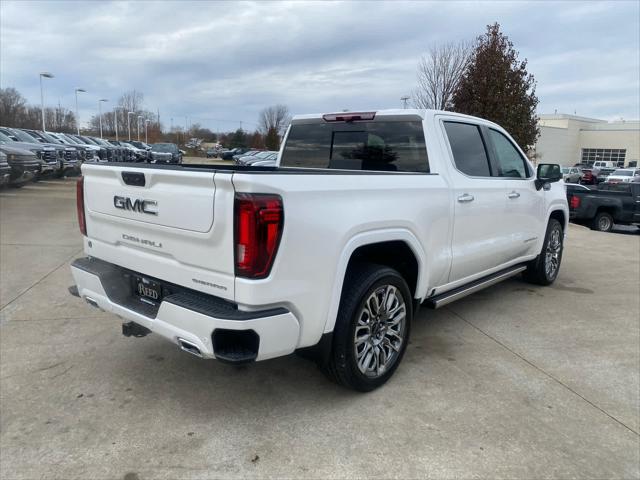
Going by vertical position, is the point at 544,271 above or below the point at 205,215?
below

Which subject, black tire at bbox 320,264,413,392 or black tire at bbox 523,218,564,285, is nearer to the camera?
black tire at bbox 320,264,413,392

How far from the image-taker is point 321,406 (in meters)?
3.27

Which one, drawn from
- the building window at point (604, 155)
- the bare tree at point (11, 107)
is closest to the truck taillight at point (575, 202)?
the bare tree at point (11, 107)

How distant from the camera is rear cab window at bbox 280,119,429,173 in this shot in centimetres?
407

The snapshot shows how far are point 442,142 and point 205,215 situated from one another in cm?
226

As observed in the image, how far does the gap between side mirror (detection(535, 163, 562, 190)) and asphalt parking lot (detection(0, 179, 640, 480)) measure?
1.47 metres

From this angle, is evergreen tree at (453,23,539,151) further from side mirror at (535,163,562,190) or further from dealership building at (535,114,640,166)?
dealership building at (535,114,640,166)

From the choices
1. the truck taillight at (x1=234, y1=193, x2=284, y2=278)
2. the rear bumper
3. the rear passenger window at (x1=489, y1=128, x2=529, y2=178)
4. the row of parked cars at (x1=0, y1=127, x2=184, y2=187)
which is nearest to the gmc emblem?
the rear bumper

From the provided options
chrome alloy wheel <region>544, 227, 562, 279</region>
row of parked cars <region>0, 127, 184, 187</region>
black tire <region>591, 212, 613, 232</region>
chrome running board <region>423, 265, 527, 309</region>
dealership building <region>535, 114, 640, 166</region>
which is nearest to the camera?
chrome running board <region>423, 265, 527, 309</region>

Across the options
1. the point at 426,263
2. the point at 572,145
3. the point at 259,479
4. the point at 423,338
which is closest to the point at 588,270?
the point at 423,338

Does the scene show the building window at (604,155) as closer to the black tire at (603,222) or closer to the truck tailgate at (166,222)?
the black tire at (603,222)

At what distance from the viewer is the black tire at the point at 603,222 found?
14.0 meters

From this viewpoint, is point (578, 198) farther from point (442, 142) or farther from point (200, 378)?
point (200, 378)

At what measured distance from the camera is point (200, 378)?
359 centimetres
